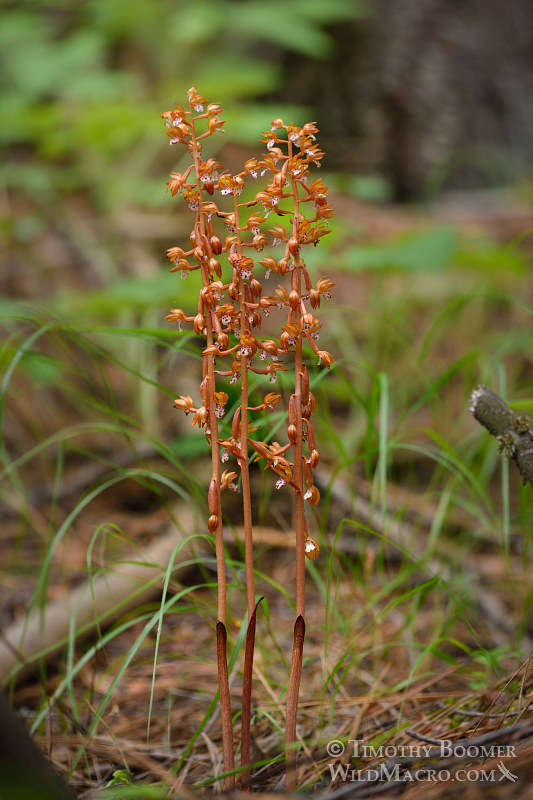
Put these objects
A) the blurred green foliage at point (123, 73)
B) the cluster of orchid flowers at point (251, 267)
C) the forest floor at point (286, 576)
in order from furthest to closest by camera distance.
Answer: the blurred green foliage at point (123, 73)
the forest floor at point (286, 576)
the cluster of orchid flowers at point (251, 267)

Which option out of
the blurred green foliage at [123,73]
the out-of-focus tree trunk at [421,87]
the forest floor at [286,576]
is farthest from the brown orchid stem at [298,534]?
the out-of-focus tree trunk at [421,87]

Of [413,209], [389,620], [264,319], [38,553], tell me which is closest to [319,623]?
[389,620]

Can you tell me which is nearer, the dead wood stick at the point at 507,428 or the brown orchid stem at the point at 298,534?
the brown orchid stem at the point at 298,534

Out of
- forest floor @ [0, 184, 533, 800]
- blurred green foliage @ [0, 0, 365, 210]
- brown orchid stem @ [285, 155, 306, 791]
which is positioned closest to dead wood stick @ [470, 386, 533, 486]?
forest floor @ [0, 184, 533, 800]

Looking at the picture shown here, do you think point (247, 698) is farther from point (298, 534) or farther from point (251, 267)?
point (251, 267)

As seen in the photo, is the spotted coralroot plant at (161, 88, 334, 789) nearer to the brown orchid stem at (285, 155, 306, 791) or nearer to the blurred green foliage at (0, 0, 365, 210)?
the brown orchid stem at (285, 155, 306, 791)

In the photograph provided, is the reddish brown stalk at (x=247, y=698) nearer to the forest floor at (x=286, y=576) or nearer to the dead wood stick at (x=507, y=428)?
the forest floor at (x=286, y=576)
